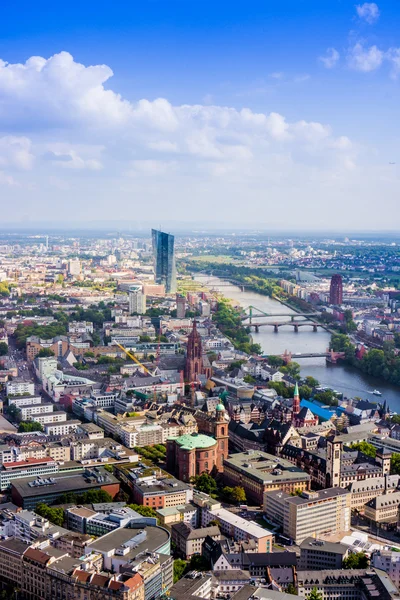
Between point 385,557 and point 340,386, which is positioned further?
point 340,386

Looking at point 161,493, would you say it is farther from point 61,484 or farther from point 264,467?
point 264,467

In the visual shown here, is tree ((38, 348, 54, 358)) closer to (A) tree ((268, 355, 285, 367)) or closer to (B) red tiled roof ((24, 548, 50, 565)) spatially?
(A) tree ((268, 355, 285, 367))

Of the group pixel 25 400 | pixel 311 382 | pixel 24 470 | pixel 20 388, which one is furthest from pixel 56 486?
pixel 311 382

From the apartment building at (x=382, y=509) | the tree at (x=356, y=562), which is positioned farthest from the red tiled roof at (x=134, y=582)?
the apartment building at (x=382, y=509)

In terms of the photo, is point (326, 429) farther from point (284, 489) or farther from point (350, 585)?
point (350, 585)

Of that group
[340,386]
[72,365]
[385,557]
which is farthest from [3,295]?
[385,557]

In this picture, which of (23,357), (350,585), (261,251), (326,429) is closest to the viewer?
(350,585)
